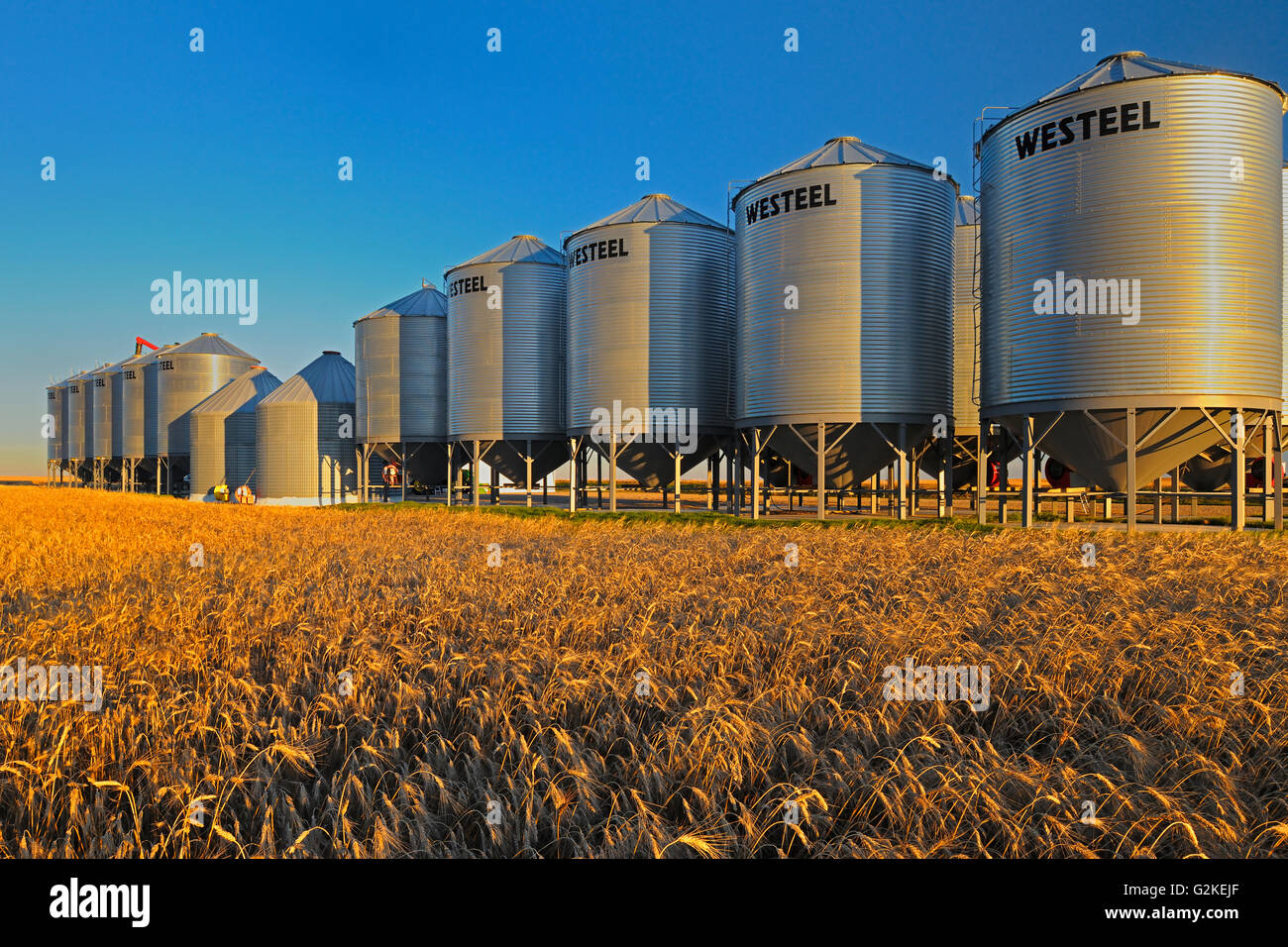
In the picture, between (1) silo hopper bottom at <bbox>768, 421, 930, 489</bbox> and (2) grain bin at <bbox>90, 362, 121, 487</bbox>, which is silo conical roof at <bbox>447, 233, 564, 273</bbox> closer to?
(1) silo hopper bottom at <bbox>768, 421, 930, 489</bbox>

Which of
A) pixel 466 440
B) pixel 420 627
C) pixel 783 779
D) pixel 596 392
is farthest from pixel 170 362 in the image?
pixel 783 779

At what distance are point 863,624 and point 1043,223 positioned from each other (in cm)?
1933

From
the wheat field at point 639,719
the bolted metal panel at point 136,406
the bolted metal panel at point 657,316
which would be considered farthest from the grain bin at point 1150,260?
the bolted metal panel at point 136,406

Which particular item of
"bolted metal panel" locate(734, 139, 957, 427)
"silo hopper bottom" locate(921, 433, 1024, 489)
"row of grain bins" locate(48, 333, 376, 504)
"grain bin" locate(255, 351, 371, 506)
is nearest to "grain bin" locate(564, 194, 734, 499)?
"bolted metal panel" locate(734, 139, 957, 427)

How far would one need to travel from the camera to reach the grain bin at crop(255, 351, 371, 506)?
48.8 metres

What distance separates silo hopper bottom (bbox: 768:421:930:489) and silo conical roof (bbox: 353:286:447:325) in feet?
82.4

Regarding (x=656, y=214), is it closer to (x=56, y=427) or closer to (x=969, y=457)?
(x=969, y=457)

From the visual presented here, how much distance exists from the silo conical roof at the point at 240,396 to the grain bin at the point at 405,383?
743 inches

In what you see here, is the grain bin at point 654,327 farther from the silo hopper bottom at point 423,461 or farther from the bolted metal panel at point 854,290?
the silo hopper bottom at point 423,461

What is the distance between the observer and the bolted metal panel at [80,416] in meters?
83.8

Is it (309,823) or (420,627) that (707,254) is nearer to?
(420,627)

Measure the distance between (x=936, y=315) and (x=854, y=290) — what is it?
3671mm

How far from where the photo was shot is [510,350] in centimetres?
3722

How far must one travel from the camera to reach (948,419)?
27391 millimetres
